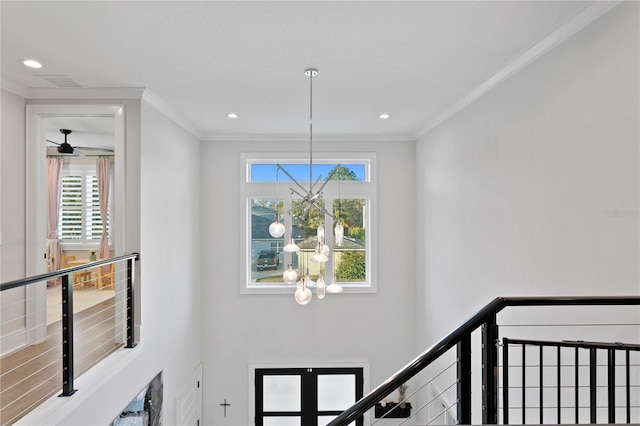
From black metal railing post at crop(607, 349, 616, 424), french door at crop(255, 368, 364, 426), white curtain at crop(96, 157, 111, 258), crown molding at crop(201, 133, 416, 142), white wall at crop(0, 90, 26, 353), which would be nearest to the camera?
black metal railing post at crop(607, 349, 616, 424)

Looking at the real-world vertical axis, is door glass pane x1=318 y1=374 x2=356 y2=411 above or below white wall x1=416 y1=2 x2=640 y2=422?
below

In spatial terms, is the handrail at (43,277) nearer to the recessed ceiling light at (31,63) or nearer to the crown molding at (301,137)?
the recessed ceiling light at (31,63)

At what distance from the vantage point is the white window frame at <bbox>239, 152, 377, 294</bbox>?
545 cm

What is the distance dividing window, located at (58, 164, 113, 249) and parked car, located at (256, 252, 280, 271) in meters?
2.97

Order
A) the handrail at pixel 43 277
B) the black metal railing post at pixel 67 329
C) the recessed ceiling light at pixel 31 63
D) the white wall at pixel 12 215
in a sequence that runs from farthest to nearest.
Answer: the white wall at pixel 12 215, the recessed ceiling light at pixel 31 63, the black metal railing post at pixel 67 329, the handrail at pixel 43 277

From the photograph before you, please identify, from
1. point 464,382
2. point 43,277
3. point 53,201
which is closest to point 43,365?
point 43,277

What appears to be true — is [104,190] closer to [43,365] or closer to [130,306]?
[130,306]

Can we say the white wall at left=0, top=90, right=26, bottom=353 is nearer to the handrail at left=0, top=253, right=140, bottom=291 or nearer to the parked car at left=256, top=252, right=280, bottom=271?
the handrail at left=0, top=253, right=140, bottom=291

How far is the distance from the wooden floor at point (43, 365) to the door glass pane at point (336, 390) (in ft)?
10.6

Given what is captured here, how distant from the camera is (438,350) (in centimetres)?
142

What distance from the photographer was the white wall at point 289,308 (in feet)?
17.8

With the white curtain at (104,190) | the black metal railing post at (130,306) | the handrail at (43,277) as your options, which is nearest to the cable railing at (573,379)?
the handrail at (43,277)

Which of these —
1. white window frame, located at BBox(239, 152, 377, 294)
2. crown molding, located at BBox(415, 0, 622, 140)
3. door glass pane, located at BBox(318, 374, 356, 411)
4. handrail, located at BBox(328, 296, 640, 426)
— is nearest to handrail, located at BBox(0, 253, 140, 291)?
handrail, located at BBox(328, 296, 640, 426)

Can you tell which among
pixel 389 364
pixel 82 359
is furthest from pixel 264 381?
pixel 82 359
